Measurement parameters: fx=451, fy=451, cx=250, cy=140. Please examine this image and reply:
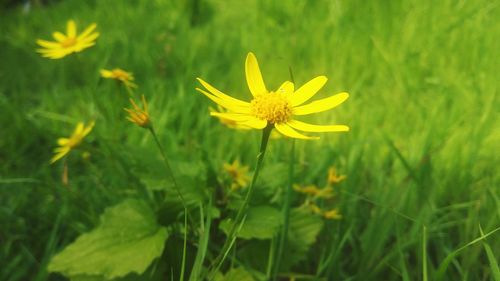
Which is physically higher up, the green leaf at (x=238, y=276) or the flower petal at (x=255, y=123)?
the flower petal at (x=255, y=123)

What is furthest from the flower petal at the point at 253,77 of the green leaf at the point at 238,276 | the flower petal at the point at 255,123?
the green leaf at the point at 238,276

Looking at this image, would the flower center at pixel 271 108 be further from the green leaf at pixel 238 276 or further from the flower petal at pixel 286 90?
the green leaf at pixel 238 276

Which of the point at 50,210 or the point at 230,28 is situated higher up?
the point at 230,28

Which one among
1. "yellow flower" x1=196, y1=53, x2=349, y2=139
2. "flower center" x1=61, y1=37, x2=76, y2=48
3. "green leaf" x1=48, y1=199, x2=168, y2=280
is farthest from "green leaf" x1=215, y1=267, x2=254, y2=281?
"flower center" x1=61, y1=37, x2=76, y2=48

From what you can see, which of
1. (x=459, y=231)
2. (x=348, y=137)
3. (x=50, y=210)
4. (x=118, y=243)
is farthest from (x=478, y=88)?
(x=50, y=210)

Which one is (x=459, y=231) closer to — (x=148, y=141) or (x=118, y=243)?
(x=118, y=243)

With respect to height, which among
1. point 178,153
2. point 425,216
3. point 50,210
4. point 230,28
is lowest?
point 50,210

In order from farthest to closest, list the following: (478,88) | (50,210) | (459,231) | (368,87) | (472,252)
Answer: (368,87) → (478,88) → (50,210) → (459,231) → (472,252)
